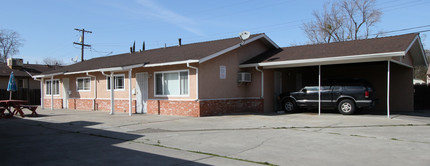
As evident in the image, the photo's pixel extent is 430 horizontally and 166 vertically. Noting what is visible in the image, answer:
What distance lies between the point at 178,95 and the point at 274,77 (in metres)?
5.21

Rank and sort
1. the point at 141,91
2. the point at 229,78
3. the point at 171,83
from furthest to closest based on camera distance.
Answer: the point at 141,91, the point at 229,78, the point at 171,83

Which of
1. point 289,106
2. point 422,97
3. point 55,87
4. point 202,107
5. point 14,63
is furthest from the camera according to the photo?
point 14,63

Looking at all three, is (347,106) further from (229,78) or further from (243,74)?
(229,78)

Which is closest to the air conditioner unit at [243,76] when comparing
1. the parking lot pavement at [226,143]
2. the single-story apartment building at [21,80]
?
the parking lot pavement at [226,143]

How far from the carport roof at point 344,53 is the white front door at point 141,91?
4809 mm

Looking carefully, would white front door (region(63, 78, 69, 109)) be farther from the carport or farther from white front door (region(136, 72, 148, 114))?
the carport

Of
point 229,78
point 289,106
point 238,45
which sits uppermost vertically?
point 238,45

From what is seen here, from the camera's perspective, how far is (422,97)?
59.0 ft

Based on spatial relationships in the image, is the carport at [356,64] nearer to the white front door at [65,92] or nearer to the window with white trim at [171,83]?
the window with white trim at [171,83]

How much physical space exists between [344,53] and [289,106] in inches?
148

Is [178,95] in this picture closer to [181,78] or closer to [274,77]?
[181,78]

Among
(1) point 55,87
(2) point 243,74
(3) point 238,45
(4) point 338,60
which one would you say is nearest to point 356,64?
(4) point 338,60

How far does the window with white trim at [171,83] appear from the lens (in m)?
13.9

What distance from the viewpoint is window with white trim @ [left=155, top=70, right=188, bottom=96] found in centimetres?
1391
